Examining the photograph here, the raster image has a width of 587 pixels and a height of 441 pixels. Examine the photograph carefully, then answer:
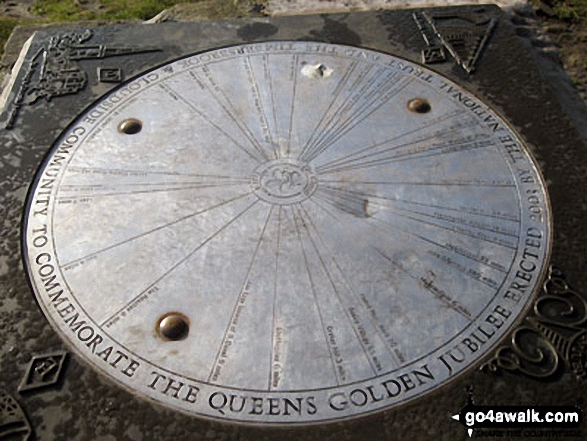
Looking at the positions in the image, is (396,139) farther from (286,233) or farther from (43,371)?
(43,371)

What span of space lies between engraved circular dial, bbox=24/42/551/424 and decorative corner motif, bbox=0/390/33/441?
17.0 inches

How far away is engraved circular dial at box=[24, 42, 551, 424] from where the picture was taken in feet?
11.2

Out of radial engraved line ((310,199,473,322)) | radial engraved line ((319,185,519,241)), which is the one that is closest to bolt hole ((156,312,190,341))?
radial engraved line ((310,199,473,322))

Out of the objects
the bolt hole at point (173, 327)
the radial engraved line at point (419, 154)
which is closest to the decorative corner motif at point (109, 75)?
the radial engraved line at point (419, 154)

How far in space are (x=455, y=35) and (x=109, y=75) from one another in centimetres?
266

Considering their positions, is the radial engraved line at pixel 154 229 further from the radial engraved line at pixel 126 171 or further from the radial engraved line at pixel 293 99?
the radial engraved line at pixel 293 99

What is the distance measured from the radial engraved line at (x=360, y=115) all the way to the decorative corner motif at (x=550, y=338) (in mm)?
1659

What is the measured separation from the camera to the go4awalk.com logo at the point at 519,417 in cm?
317

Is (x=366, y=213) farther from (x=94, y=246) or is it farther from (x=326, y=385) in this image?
(x=94, y=246)

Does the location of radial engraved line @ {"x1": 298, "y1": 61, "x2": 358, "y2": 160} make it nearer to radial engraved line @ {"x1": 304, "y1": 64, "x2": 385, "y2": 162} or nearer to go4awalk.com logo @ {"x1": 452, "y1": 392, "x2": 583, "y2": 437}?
radial engraved line @ {"x1": 304, "y1": 64, "x2": 385, "y2": 162}

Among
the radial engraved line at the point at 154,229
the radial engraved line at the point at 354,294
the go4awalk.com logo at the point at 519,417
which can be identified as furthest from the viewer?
the radial engraved line at the point at 154,229

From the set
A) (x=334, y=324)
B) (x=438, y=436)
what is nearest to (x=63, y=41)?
(x=334, y=324)

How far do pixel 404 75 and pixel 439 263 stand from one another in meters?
1.73

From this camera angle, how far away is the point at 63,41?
5.25 meters
